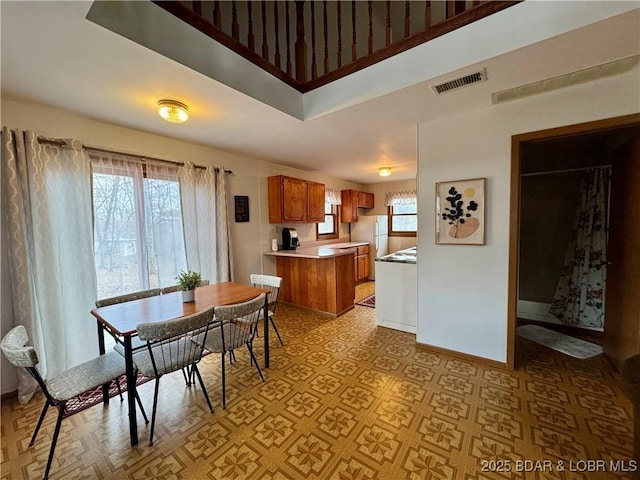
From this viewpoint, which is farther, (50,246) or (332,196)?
(332,196)

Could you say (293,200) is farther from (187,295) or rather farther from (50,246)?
(50,246)

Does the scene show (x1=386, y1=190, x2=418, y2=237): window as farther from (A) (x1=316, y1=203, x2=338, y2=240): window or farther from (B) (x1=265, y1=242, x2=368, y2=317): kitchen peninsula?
(B) (x1=265, y1=242, x2=368, y2=317): kitchen peninsula

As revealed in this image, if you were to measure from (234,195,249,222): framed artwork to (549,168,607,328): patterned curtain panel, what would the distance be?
4612mm

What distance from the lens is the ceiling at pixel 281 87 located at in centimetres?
142

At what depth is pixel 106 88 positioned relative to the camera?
1.98 m

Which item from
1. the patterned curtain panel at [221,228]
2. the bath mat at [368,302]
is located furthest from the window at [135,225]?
the bath mat at [368,302]

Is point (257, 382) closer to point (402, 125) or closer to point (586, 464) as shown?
point (586, 464)

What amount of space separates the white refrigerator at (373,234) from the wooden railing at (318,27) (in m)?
3.34

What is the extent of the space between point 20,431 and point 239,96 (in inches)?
116

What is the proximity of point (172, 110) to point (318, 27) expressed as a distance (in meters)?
3.07

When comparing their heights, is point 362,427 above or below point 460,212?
below

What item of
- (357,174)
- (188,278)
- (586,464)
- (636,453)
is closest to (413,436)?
(586,464)

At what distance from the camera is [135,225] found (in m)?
2.86

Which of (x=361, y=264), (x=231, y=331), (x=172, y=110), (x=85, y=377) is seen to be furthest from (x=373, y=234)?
(x=85, y=377)
